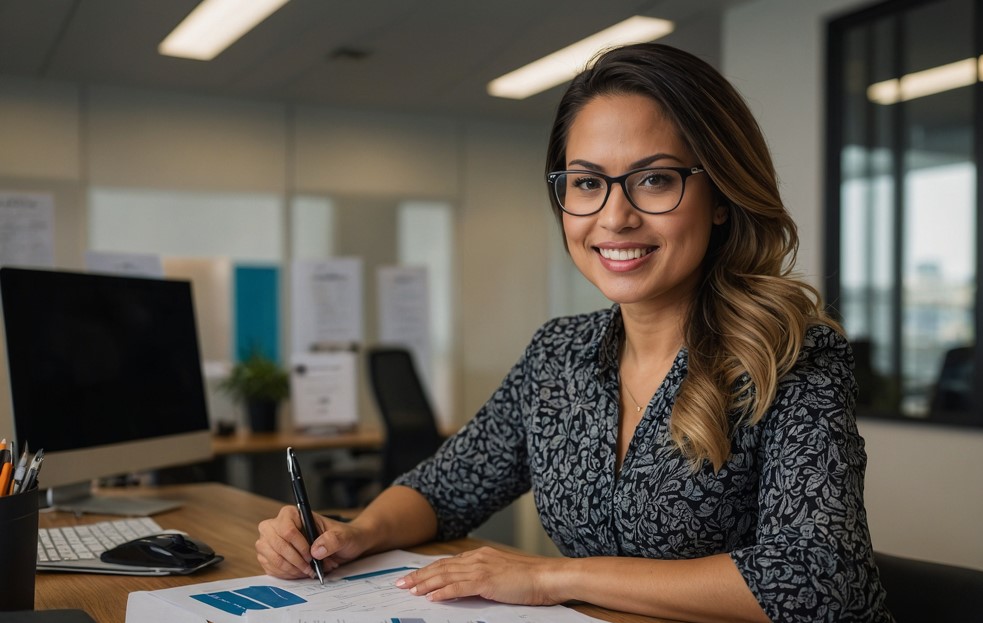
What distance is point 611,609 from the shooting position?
1.14 meters

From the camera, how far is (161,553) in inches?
53.2

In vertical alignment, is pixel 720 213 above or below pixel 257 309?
→ above

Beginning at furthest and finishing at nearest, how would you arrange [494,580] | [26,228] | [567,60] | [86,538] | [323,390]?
[567,60] < [323,390] < [26,228] < [86,538] < [494,580]

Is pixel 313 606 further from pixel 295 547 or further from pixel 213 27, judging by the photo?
pixel 213 27

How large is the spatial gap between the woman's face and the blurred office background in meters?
2.69

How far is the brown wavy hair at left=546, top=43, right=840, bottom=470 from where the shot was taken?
4.13 feet

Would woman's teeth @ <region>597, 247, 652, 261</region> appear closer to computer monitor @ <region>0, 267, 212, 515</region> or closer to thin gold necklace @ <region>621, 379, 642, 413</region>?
thin gold necklace @ <region>621, 379, 642, 413</region>

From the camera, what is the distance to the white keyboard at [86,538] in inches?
55.6

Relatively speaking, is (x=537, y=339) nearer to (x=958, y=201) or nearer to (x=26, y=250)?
(x=958, y=201)

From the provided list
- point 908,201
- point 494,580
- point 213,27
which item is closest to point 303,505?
point 494,580

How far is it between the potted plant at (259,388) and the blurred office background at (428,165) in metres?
1.31

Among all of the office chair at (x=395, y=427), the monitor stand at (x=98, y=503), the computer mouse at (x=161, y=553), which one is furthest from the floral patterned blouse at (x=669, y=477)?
the office chair at (x=395, y=427)

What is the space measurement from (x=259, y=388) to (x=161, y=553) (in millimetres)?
3732

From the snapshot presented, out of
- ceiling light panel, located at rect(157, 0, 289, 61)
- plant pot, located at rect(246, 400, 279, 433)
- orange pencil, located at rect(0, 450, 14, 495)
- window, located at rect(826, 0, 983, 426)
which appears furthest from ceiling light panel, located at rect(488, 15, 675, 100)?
orange pencil, located at rect(0, 450, 14, 495)
